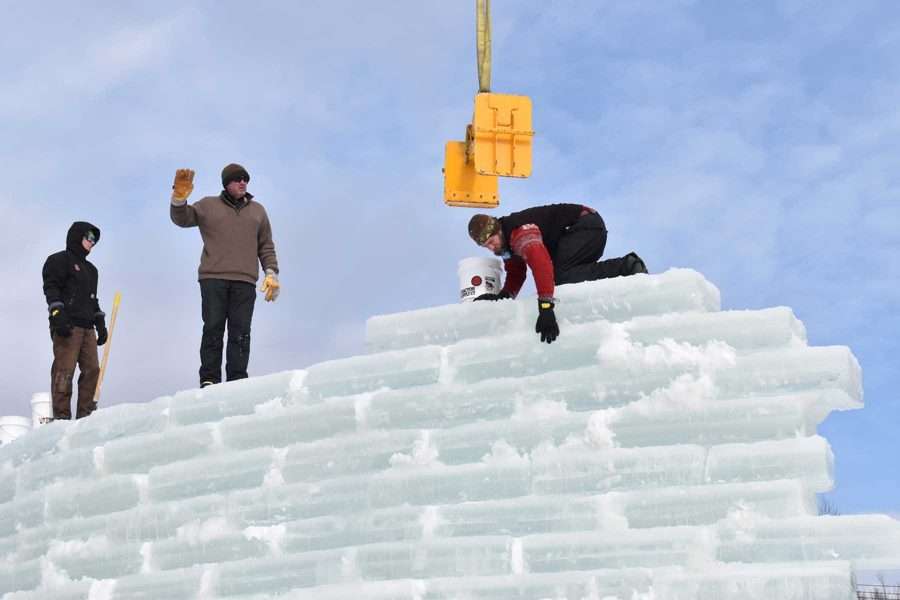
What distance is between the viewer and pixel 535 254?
18.1 ft

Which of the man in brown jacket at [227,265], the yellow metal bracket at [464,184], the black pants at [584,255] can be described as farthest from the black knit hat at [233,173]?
the yellow metal bracket at [464,184]

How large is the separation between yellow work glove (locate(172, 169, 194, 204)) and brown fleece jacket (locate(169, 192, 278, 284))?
47 millimetres

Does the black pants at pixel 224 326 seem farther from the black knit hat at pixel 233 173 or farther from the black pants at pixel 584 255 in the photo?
the black pants at pixel 584 255

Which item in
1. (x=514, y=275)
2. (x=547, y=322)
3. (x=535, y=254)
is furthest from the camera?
(x=514, y=275)

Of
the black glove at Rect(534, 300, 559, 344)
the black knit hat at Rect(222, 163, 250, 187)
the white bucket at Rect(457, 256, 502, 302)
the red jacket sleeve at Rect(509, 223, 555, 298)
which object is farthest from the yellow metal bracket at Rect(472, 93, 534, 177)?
the black glove at Rect(534, 300, 559, 344)

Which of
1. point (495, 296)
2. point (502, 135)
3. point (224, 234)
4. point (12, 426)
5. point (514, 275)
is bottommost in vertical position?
point (495, 296)

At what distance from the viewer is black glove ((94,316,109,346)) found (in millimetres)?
8383

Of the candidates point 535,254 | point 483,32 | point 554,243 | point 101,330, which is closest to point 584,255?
point 554,243

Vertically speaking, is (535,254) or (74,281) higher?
(74,281)

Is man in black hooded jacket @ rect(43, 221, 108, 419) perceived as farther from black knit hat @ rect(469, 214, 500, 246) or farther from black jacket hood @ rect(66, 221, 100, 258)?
black knit hat @ rect(469, 214, 500, 246)

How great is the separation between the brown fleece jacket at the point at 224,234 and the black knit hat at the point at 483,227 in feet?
6.25

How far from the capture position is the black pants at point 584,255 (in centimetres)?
598

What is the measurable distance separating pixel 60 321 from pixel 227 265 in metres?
1.68

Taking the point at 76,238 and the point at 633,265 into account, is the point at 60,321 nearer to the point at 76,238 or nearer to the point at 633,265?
the point at 76,238
